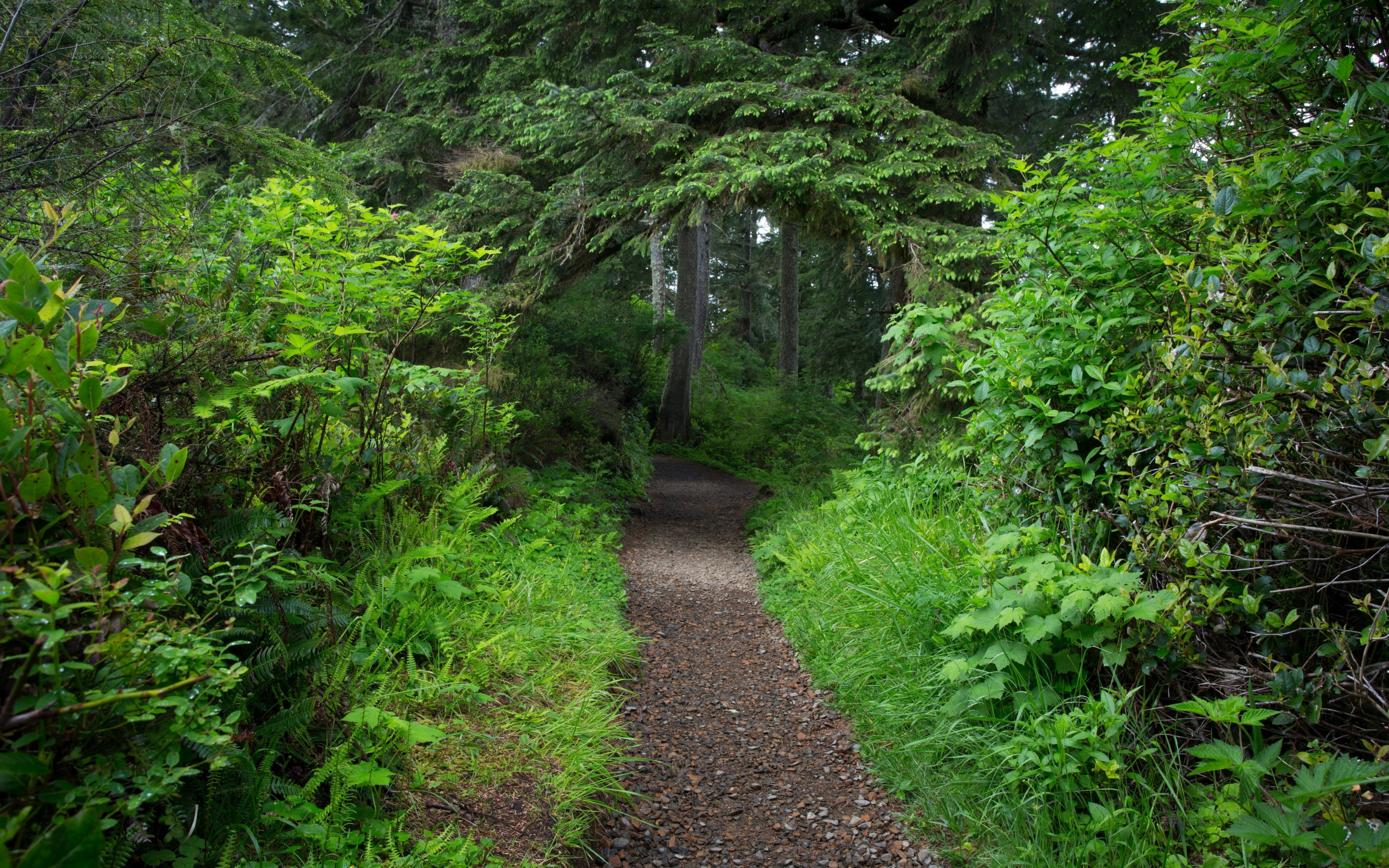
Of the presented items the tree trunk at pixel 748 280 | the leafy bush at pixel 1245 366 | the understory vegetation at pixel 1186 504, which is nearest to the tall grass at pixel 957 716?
the understory vegetation at pixel 1186 504

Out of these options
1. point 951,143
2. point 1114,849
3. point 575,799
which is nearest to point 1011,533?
point 1114,849

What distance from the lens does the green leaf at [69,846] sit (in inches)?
46.4

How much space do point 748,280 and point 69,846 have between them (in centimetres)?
2491

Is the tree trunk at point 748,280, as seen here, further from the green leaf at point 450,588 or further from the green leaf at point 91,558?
the green leaf at point 91,558

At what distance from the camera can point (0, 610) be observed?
1.30m

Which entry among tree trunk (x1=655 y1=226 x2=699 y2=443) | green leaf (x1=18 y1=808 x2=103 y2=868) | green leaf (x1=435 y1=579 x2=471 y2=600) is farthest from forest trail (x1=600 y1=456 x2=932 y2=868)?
tree trunk (x1=655 y1=226 x2=699 y2=443)

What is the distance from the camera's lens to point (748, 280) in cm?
2511

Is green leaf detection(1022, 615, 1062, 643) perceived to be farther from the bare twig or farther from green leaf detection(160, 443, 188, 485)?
green leaf detection(160, 443, 188, 485)

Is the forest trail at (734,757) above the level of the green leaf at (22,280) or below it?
below

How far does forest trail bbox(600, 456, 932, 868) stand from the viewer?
2896 mm

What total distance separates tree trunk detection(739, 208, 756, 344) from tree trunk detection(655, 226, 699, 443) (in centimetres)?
879

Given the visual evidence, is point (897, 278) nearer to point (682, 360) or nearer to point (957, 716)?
point (957, 716)

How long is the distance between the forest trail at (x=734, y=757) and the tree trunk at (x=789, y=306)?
1258 cm

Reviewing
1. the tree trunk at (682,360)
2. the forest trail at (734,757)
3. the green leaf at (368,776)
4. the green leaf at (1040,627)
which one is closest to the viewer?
the green leaf at (368,776)
